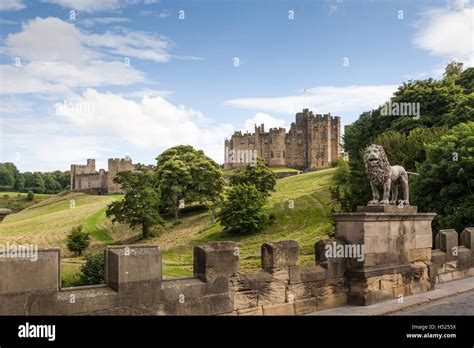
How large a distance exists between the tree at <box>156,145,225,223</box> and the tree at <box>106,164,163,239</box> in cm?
533

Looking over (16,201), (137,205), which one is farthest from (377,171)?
(16,201)

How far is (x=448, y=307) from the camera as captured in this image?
400 inches

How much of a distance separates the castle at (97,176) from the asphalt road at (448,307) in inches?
4239

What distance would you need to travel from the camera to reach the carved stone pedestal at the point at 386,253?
32.8ft

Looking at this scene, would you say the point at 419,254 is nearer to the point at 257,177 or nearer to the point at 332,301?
the point at 332,301

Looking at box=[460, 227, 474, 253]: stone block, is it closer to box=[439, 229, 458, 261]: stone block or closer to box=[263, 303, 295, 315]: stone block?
box=[439, 229, 458, 261]: stone block

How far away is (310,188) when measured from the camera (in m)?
71.1

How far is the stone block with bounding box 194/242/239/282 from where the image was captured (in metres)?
7.90

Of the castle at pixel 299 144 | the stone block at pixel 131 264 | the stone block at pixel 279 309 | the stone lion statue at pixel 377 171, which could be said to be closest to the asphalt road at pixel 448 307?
the stone block at pixel 279 309

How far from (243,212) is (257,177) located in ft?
45.5
